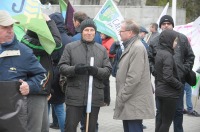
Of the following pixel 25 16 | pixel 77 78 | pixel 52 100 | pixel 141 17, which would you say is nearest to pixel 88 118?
pixel 77 78

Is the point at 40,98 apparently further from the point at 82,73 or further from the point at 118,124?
the point at 118,124

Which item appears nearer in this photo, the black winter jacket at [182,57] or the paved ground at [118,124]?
the black winter jacket at [182,57]

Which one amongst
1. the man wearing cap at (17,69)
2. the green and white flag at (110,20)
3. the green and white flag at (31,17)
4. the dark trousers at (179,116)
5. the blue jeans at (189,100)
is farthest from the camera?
the blue jeans at (189,100)

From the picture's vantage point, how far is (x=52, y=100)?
6.07 metres

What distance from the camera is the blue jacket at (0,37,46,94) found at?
3.89m

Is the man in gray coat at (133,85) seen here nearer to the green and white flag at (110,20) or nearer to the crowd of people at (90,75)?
the crowd of people at (90,75)

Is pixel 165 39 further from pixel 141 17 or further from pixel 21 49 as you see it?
pixel 141 17

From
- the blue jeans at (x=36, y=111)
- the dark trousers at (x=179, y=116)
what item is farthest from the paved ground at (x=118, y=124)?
the blue jeans at (x=36, y=111)

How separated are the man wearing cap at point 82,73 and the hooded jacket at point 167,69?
751 millimetres

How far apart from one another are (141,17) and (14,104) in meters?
13.7

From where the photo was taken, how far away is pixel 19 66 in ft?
12.9

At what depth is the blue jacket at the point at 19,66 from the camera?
389 cm

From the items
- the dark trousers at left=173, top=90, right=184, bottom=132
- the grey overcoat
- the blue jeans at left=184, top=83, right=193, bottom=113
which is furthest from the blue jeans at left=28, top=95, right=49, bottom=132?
the blue jeans at left=184, top=83, right=193, bottom=113

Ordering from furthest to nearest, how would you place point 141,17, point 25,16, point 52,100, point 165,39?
1. point 141,17
2. point 52,100
3. point 165,39
4. point 25,16
